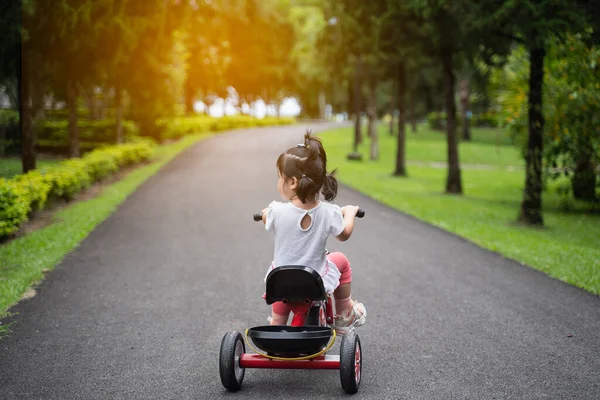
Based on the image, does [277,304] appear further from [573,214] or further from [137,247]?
[573,214]

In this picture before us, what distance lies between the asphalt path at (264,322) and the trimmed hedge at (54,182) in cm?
115

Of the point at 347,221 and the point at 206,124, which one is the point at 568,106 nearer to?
the point at 347,221

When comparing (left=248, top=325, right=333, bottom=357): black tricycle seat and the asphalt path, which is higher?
A: (left=248, top=325, right=333, bottom=357): black tricycle seat

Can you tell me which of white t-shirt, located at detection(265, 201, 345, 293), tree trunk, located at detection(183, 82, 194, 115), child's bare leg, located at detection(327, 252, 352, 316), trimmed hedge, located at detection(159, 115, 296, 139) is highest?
tree trunk, located at detection(183, 82, 194, 115)

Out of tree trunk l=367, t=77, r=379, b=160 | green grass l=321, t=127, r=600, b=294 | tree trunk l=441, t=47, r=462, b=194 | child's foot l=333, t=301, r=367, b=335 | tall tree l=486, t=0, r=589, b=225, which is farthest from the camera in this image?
tree trunk l=367, t=77, r=379, b=160

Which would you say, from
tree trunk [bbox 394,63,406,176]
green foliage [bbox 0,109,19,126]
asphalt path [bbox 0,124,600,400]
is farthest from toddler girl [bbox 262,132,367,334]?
tree trunk [bbox 394,63,406,176]

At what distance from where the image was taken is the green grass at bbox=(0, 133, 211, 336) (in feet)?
22.1

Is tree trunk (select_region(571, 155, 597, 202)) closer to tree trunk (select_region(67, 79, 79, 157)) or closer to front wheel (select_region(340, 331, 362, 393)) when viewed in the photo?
front wheel (select_region(340, 331, 362, 393))

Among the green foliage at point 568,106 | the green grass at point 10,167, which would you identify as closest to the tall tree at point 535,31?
the green foliage at point 568,106

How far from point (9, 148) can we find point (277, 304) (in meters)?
10.0

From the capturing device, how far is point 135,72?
2070 centimetres

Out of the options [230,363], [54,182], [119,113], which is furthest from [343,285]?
[119,113]

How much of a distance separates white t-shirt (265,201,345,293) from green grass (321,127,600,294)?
3.91 m

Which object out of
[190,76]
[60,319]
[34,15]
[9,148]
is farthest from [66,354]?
[190,76]
